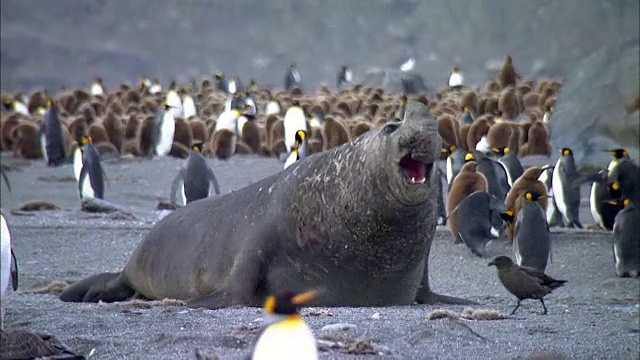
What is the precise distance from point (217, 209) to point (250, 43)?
2446 centimetres

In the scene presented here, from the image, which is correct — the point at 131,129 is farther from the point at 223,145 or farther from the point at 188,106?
the point at 188,106

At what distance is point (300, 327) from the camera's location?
7.11 ft

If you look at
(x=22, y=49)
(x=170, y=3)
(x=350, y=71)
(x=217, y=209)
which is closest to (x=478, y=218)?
(x=217, y=209)

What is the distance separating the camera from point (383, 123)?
6973mm

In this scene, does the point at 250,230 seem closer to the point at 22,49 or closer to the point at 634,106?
the point at 634,106

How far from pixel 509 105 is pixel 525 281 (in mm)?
10798

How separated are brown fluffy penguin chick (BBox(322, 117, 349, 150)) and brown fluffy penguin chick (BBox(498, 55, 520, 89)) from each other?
9004mm

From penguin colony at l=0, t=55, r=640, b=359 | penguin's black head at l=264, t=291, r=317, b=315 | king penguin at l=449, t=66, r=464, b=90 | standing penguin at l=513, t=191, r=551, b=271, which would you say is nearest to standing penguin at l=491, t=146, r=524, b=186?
penguin colony at l=0, t=55, r=640, b=359

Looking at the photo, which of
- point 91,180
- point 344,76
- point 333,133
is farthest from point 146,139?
point 344,76

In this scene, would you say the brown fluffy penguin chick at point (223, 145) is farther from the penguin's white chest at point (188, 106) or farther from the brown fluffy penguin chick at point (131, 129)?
the penguin's white chest at point (188, 106)

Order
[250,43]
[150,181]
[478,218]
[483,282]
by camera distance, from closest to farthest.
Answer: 1. [483,282]
2. [478,218]
3. [150,181]
4. [250,43]

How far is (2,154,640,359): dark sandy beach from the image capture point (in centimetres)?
334

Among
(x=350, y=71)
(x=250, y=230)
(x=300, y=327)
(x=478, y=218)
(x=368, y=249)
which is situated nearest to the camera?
(x=300, y=327)

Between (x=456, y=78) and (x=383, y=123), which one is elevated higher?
(x=456, y=78)
